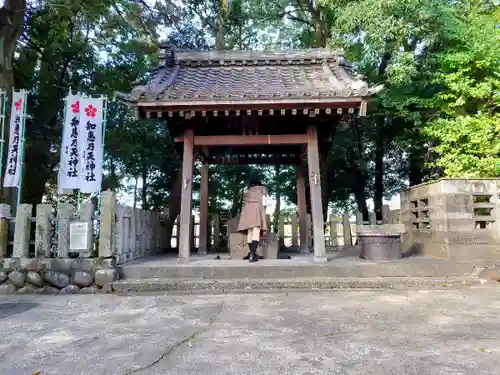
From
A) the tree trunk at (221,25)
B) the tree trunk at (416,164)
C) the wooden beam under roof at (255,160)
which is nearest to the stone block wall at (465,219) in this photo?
the wooden beam under roof at (255,160)

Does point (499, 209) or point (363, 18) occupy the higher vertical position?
point (363, 18)

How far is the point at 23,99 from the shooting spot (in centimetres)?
761

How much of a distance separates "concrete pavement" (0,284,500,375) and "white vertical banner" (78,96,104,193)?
2.72m

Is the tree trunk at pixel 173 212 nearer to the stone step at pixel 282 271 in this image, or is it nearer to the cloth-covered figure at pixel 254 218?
the cloth-covered figure at pixel 254 218

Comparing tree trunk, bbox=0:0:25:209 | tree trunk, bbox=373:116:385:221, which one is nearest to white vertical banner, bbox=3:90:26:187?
tree trunk, bbox=0:0:25:209

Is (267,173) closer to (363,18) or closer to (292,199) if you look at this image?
(292,199)

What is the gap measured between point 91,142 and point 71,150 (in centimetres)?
43

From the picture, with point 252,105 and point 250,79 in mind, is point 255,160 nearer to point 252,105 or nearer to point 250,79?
point 250,79

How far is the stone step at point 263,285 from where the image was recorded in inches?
218

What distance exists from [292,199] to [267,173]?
164 centimetres

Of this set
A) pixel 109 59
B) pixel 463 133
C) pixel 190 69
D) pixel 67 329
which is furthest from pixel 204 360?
pixel 109 59

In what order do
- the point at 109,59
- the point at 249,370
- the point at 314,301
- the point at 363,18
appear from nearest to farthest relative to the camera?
1. the point at 249,370
2. the point at 314,301
3. the point at 363,18
4. the point at 109,59

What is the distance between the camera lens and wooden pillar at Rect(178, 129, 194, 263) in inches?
Result: 251

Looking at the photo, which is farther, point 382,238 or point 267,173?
point 267,173
